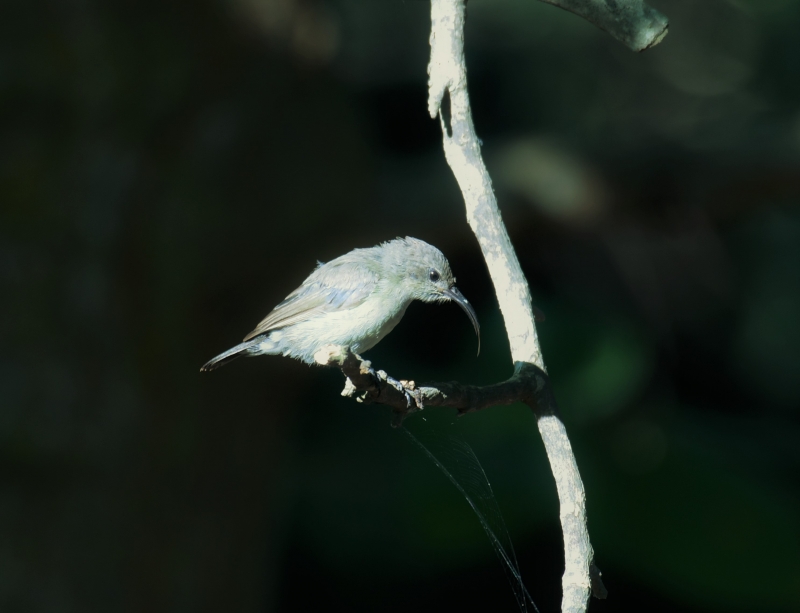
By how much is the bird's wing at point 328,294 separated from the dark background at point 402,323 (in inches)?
60.2

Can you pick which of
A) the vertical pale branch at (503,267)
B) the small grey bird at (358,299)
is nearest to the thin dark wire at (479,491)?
the small grey bird at (358,299)

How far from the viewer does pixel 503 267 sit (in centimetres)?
254

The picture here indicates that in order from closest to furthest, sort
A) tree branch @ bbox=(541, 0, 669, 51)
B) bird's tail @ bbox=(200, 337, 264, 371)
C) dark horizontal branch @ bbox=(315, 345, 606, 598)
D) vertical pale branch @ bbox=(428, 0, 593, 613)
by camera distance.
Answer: dark horizontal branch @ bbox=(315, 345, 606, 598), vertical pale branch @ bbox=(428, 0, 593, 613), tree branch @ bbox=(541, 0, 669, 51), bird's tail @ bbox=(200, 337, 264, 371)

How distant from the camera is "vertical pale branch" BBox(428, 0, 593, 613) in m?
2.20

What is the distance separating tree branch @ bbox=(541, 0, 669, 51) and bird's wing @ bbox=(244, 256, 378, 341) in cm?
156

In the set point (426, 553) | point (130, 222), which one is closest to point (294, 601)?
point (426, 553)

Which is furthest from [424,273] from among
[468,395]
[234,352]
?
[468,395]

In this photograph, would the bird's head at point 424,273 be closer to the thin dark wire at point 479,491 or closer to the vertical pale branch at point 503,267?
the thin dark wire at point 479,491

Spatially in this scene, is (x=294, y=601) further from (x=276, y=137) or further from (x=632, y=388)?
(x=276, y=137)

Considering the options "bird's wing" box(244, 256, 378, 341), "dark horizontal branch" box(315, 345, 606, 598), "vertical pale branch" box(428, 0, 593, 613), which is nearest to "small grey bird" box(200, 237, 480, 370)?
"bird's wing" box(244, 256, 378, 341)

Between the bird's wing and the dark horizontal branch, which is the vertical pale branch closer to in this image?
the dark horizontal branch

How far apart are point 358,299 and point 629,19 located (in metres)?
1.69

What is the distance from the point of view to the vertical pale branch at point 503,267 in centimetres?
→ 220

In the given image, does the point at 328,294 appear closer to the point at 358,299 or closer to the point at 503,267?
the point at 358,299
